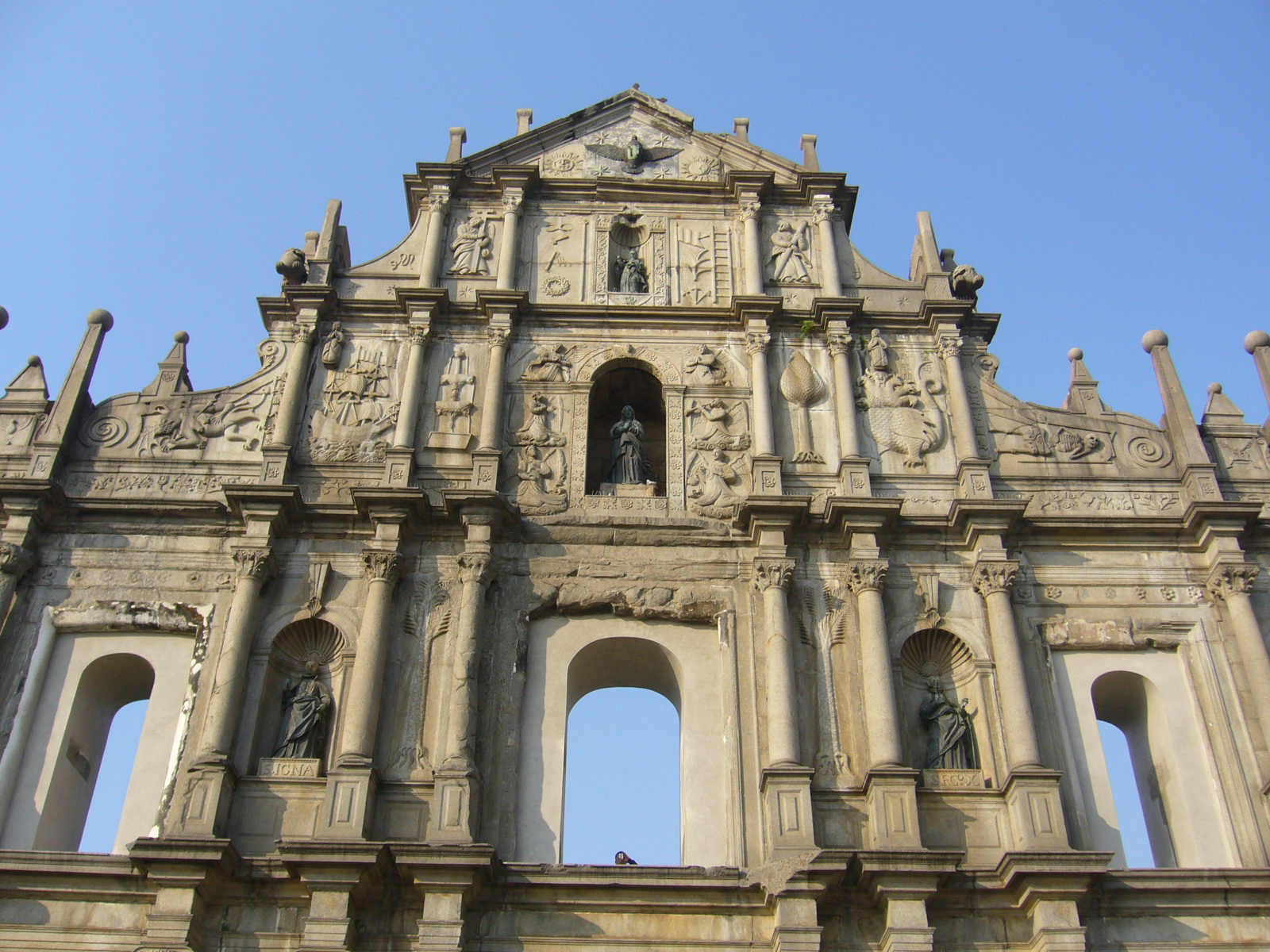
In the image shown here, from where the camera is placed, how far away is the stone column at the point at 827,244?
1619 cm

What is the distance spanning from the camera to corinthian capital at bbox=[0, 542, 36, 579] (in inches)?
522

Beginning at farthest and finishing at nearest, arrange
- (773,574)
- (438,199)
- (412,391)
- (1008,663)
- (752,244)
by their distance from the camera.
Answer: (438,199) < (752,244) < (412,391) < (773,574) < (1008,663)

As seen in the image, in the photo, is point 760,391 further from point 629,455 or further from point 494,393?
point 494,393

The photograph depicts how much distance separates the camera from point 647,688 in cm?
1434

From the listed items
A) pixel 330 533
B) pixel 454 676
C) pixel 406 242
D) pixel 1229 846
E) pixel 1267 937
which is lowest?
pixel 1267 937

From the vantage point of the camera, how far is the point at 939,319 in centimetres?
1584

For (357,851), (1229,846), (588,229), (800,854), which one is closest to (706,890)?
(800,854)

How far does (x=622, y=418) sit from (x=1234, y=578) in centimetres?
693

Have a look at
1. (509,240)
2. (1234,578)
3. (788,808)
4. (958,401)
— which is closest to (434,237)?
(509,240)

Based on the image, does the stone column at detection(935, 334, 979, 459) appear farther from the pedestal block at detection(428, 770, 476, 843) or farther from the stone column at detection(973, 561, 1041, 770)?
the pedestal block at detection(428, 770, 476, 843)

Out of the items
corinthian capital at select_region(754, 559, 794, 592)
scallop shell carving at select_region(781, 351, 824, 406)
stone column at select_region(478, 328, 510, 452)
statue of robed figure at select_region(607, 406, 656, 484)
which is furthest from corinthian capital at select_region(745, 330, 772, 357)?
corinthian capital at select_region(754, 559, 794, 592)

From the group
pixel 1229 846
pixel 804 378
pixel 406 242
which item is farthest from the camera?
pixel 406 242

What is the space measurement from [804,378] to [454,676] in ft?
18.0

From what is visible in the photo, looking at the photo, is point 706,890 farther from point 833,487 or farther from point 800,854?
point 833,487
